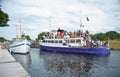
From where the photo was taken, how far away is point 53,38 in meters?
75.9

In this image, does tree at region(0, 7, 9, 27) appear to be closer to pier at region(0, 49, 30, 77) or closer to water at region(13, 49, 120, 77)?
water at region(13, 49, 120, 77)

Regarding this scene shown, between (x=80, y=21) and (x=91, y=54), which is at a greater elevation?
(x=80, y=21)

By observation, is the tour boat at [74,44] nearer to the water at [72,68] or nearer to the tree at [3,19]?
the water at [72,68]

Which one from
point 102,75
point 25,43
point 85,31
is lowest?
point 102,75

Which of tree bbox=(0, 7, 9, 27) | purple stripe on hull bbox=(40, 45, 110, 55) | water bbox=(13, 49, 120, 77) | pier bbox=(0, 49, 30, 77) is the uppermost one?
tree bbox=(0, 7, 9, 27)

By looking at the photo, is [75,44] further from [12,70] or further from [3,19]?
[12,70]

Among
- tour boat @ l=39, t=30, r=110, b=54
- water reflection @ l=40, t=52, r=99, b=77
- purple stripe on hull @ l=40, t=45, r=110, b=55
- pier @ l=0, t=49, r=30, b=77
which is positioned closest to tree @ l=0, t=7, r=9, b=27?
tour boat @ l=39, t=30, r=110, b=54

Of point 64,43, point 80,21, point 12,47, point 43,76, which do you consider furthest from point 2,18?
point 43,76

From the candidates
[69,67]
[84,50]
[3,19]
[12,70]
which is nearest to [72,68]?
[69,67]

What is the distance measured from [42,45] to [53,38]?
7873 mm

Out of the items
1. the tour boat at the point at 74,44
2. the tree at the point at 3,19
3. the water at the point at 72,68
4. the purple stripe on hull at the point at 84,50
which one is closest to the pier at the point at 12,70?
the water at the point at 72,68

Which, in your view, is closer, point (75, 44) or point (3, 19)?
point (3, 19)

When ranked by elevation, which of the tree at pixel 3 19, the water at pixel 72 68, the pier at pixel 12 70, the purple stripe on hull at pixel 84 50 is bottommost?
the water at pixel 72 68

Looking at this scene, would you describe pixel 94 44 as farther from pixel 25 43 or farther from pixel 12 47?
pixel 12 47
